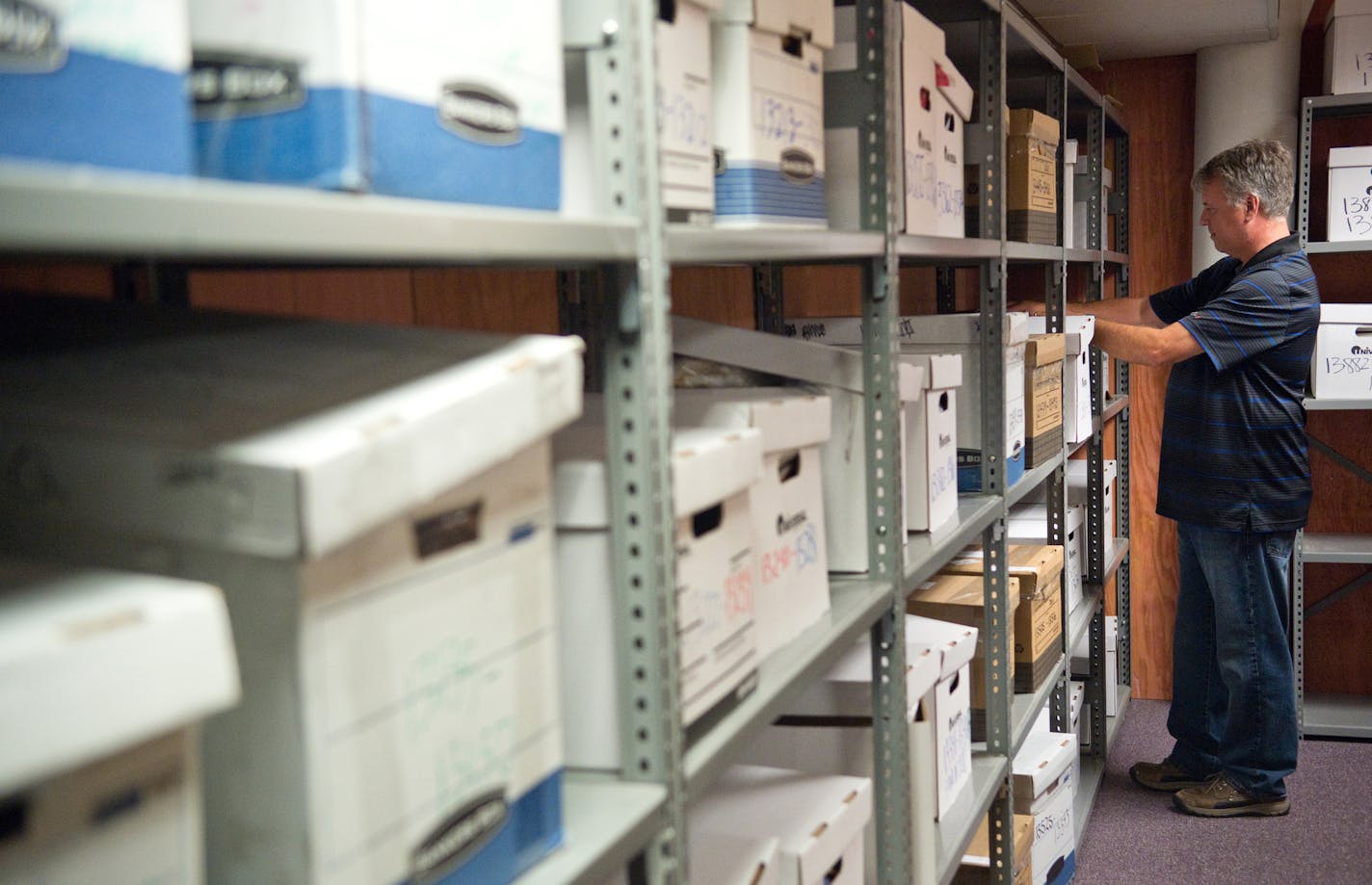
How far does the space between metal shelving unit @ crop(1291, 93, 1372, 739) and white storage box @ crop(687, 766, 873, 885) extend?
2.91 meters

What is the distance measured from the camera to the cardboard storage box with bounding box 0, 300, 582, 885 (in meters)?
0.63

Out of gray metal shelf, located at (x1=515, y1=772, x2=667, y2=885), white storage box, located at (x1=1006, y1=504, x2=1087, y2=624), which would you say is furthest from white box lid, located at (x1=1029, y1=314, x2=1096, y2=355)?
gray metal shelf, located at (x1=515, y1=772, x2=667, y2=885)

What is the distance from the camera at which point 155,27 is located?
579mm

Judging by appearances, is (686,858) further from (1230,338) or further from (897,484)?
(1230,338)

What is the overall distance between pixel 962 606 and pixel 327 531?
1839 mm

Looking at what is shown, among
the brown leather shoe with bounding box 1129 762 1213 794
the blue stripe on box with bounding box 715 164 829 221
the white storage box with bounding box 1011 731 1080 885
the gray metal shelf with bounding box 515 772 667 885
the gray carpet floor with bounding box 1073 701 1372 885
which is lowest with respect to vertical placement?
the gray carpet floor with bounding box 1073 701 1372 885

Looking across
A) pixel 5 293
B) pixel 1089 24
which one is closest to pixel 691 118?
pixel 5 293

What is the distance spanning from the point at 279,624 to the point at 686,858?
0.53 metres

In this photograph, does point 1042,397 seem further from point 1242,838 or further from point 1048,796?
point 1242,838

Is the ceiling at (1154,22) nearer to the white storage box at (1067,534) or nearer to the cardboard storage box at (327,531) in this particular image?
the white storage box at (1067,534)

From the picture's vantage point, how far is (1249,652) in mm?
3311

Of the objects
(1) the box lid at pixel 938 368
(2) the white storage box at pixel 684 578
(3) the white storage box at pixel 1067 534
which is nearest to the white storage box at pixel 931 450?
(1) the box lid at pixel 938 368

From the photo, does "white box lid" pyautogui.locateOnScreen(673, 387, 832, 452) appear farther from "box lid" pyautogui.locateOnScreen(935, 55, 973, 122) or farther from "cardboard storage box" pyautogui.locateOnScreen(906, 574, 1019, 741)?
"cardboard storage box" pyautogui.locateOnScreen(906, 574, 1019, 741)

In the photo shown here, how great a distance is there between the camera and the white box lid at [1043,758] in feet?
8.64
